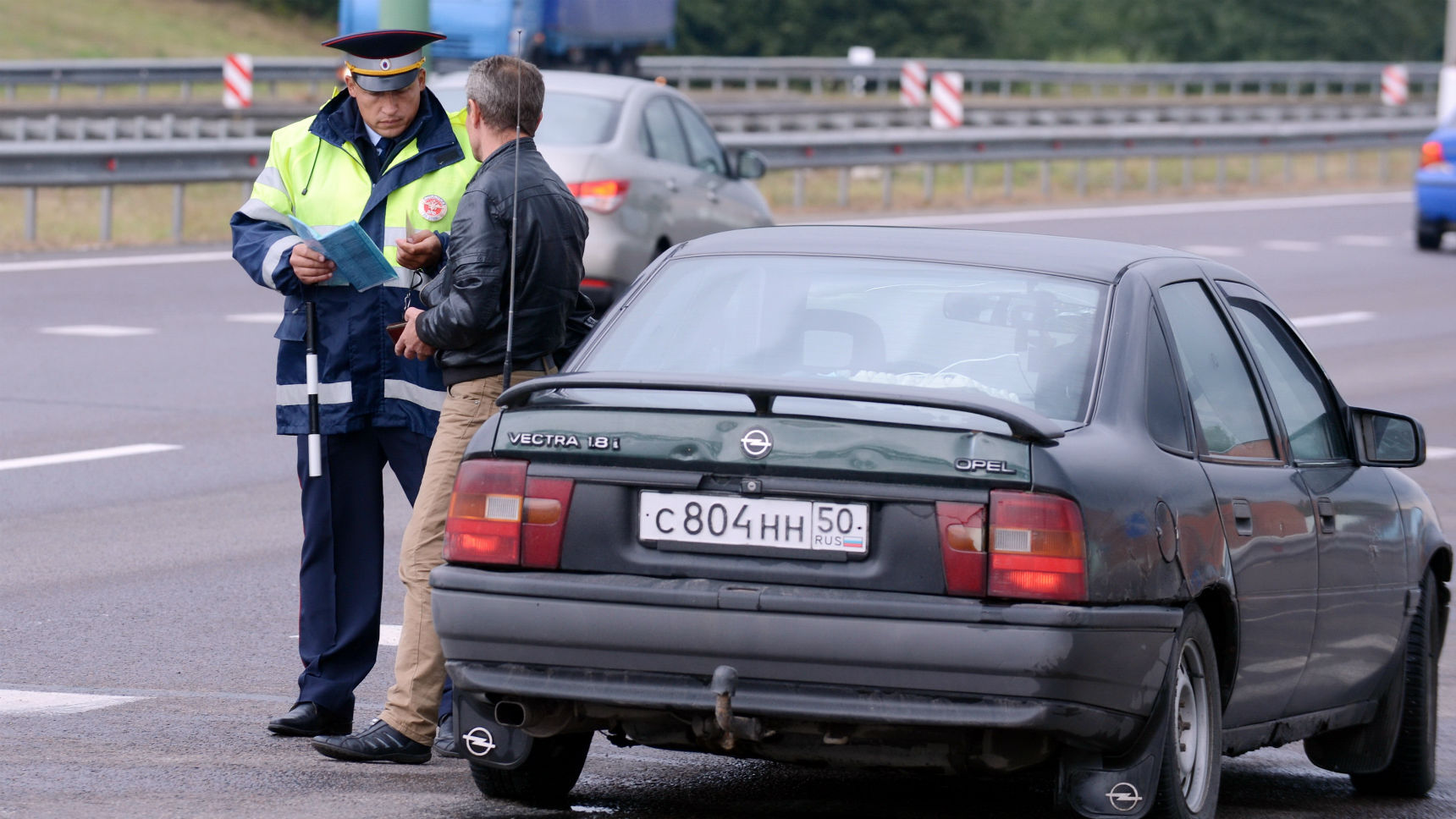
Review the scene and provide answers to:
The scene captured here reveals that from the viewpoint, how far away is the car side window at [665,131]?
16.4 metres

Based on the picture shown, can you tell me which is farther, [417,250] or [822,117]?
[822,117]

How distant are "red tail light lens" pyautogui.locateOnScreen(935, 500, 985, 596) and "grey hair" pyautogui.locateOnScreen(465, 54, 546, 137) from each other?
1.82 metres

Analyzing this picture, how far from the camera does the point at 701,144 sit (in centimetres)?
1703

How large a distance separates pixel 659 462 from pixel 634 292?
3.22 feet

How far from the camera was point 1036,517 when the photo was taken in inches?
190

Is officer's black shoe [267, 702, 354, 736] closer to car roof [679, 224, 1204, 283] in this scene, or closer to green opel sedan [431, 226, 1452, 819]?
green opel sedan [431, 226, 1452, 819]

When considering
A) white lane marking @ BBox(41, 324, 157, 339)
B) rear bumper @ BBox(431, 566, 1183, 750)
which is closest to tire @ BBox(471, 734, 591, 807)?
rear bumper @ BBox(431, 566, 1183, 750)

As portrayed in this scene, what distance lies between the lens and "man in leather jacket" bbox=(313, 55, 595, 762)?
6.02 meters

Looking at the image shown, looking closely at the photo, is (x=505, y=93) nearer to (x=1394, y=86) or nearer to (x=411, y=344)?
(x=411, y=344)

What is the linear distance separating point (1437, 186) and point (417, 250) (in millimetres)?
21769

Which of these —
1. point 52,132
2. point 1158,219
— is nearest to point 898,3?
point 1158,219

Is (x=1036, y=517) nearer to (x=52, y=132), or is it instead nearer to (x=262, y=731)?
(x=262, y=731)

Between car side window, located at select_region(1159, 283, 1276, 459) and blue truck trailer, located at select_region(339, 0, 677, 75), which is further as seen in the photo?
blue truck trailer, located at select_region(339, 0, 677, 75)

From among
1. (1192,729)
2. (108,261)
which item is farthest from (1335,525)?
(108,261)
